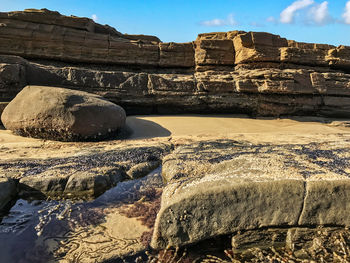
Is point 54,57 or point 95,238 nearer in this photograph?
point 95,238

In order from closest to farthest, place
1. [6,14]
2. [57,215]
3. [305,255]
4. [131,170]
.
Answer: [305,255], [57,215], [131,170], [6,14]

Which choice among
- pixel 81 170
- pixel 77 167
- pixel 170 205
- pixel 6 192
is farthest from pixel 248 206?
pixel 6 192

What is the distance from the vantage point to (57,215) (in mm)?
2494

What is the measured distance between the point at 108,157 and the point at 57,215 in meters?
1.64

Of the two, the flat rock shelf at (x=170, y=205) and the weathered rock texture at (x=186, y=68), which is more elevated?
the weathered rock texture at (x=186, y=68)

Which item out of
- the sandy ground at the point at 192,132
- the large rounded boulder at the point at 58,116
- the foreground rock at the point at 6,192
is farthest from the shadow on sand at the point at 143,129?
the foreground rock at the point at 6,192

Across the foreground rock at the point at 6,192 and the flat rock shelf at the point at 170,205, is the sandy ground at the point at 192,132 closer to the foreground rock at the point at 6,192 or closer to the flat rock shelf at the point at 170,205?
the flat rock shelf at the point at 170,205

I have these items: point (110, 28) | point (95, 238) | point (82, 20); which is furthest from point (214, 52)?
point (95, 238)

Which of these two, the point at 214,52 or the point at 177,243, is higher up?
the point at 214,52

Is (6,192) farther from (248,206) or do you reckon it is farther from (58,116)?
(248,206)

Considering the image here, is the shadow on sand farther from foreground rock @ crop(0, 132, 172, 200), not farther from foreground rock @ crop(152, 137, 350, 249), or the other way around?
foreground rock @ crop(152, 137, 350, 249)

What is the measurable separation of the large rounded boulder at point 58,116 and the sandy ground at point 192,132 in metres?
0.25

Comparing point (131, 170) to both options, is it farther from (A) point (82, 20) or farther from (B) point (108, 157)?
(A) point (82, 20)

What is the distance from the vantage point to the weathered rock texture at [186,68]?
7609 millimetres
